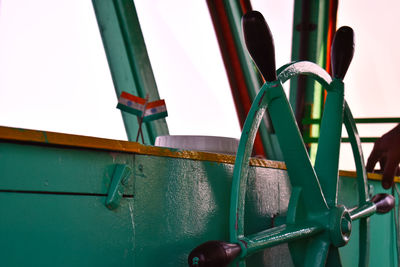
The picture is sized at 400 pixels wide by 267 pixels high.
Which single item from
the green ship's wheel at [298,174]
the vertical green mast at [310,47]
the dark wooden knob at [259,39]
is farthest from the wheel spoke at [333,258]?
the vertical green mast at [310,47]

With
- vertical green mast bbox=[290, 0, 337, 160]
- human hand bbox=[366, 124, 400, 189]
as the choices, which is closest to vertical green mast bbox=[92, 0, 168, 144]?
vertical green mast bbox=[290, 0, 337, 160]

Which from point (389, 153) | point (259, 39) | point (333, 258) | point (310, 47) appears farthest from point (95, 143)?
point (310, 47)

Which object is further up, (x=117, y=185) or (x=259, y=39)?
(x=259, y=39)

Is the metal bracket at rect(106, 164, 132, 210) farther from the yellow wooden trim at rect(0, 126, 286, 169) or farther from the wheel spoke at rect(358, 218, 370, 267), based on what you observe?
the wheel spoke at rect(358, 218, 370, 267)

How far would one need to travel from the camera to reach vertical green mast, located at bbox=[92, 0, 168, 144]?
2.31 m

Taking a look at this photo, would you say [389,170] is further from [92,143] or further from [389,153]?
[92,143]

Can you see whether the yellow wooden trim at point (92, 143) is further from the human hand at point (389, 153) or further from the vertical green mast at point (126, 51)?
the vertical green mast at point (126, 51)

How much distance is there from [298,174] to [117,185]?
37 centimetres

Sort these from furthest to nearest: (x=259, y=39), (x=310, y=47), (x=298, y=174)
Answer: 1. (x=310, y=47)
2. (x=298, y=174)
3. (x=259, y=39)

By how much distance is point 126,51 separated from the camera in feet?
7.62

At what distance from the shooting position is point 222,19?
9.21ft

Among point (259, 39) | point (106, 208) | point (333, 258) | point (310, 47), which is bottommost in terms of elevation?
point (333, 258)

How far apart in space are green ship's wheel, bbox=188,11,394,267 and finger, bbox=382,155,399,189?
39 cm

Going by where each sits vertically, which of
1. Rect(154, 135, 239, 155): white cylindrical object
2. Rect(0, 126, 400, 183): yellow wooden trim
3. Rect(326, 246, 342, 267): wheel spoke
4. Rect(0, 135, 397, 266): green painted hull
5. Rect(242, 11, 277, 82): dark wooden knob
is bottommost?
Rect(326, 246, 342, 267): wheel spoke
